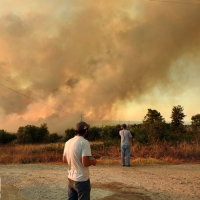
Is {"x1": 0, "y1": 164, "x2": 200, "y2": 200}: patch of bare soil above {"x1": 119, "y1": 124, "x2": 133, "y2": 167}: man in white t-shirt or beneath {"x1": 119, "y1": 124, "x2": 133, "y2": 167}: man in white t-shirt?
beneath

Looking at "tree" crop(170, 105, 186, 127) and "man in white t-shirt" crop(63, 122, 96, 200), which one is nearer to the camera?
"man in white t-shirt" crop(63, 122, 96, 200)

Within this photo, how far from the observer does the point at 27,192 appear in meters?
7.80

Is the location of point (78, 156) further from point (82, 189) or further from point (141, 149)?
point (141, 149)

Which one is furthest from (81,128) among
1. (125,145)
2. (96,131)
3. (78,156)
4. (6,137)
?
(6,137)

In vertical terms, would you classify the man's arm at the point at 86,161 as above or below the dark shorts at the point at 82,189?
above

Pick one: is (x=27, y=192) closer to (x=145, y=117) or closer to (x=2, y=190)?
(x=2, y=190)

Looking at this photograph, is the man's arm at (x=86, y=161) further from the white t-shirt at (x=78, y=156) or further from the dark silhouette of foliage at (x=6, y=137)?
the dark silhouette of foliage at (x=6, y=137)

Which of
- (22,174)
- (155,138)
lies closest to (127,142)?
(22,174)

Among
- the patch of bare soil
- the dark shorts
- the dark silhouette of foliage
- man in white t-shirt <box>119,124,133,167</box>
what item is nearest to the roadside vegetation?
man in white t-shirt <box>119,124,133,167</box>

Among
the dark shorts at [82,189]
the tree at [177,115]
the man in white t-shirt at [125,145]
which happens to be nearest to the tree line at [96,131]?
the tree at [177,115]

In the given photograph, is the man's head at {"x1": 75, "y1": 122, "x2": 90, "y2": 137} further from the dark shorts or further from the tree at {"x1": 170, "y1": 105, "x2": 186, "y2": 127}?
the tree at {"x1": 170, "y1": 105, "x2": 186, "y2": 127}

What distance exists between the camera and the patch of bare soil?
7207mm

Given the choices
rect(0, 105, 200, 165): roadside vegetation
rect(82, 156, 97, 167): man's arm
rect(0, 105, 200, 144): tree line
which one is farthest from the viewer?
rect(0, 105, 200, 144): tree line

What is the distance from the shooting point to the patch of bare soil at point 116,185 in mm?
7207
